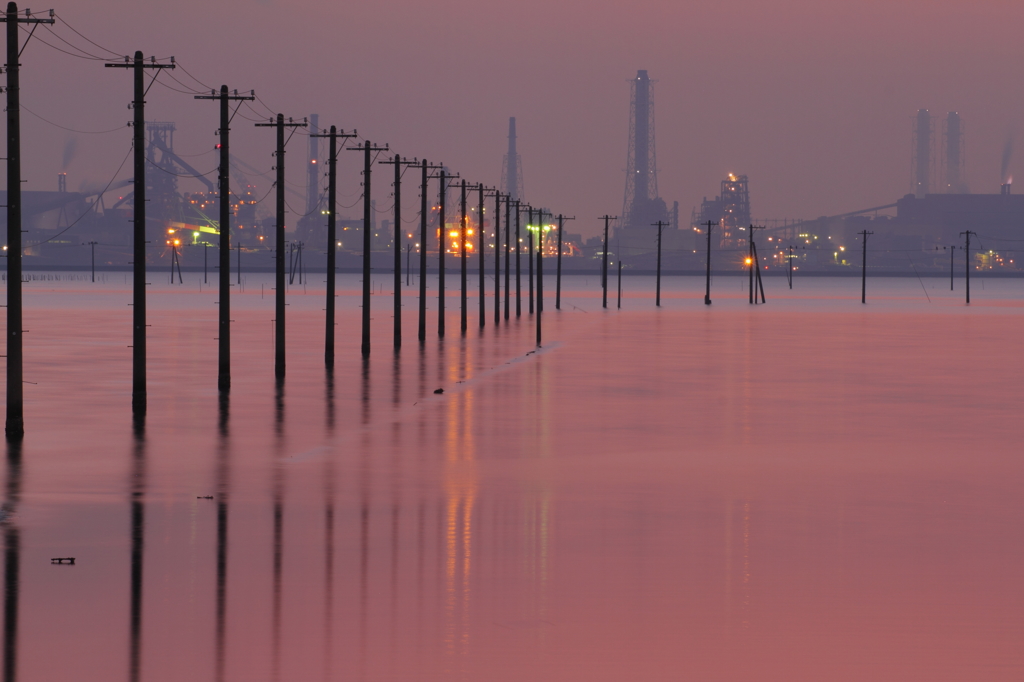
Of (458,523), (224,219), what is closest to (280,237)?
(224,219)

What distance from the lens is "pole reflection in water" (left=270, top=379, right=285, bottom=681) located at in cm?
986

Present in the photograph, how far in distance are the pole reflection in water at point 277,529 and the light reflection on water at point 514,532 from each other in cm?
5

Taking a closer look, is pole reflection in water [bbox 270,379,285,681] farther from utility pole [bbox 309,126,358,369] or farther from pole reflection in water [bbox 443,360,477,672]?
utility pole [bbox 309,126,358,369]

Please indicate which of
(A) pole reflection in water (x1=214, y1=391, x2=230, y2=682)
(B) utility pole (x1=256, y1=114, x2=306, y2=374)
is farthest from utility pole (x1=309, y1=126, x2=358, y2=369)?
(A) pole reflection in water (x1=214, y1=391, x2=230, y2=682)

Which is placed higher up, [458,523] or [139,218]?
[139,218]

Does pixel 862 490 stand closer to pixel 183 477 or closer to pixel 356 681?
pixel 183 477

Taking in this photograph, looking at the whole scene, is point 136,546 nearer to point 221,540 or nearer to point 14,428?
point 221,540

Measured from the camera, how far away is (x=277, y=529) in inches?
593

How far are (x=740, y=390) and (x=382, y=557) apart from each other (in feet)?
74.2

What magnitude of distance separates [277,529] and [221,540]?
816 millimetres

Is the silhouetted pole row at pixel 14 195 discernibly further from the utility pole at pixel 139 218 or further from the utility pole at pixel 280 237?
the utility pole at pixel 280 237

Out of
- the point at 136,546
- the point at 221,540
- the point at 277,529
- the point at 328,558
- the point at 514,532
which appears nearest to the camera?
the point at 328,558

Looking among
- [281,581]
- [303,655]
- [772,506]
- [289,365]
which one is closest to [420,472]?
[772,506]

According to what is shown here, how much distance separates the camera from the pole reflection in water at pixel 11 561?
32.2 feet
